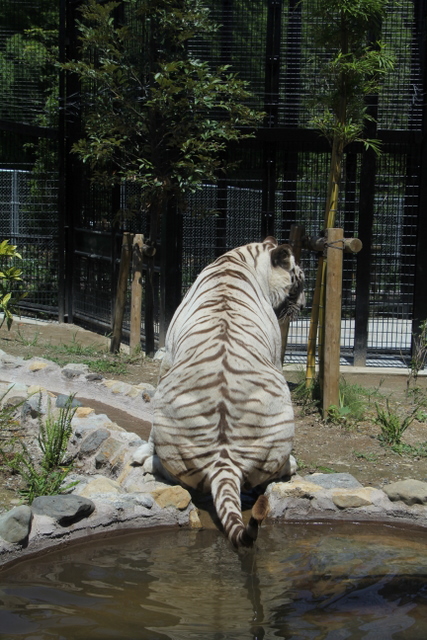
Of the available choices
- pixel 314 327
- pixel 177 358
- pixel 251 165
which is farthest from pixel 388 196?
pixel 177 358

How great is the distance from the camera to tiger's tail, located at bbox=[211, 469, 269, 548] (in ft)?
11.6

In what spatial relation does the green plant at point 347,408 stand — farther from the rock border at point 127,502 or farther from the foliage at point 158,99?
the foliage at point 158,99

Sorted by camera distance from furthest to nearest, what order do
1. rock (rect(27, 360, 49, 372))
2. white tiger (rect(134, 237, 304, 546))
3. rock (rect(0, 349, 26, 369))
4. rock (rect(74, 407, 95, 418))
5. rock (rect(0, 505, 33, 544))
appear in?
rock (rect(0, 349, 26, 369))
rock (rect(27, 360, 49, 372))
rock (rect(74, 407, 95, 418))
white tiger (rect(134, 237, 304, 546))
rock (rect(0, 505, 33, 544))

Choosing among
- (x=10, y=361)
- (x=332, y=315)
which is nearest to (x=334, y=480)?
(x=332, y=315)

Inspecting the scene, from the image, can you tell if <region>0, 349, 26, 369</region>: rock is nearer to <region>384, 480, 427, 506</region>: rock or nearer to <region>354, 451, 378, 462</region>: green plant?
<region>354, 451, 378, 462</region>: green plant

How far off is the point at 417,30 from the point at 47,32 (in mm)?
9813

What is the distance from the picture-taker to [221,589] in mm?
3949

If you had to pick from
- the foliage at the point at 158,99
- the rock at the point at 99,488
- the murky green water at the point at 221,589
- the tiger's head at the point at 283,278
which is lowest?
the murky green water at the point at 221,589

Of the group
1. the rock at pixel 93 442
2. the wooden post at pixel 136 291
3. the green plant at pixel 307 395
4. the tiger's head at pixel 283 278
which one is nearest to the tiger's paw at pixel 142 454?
the rock at pixel 93 442

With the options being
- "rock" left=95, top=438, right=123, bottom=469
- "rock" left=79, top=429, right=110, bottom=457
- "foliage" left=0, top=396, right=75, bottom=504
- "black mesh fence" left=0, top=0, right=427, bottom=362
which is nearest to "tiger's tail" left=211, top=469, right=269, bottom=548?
"foliage" left=0, top=396, right=75, bottom=504

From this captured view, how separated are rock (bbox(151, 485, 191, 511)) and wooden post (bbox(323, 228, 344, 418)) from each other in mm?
2267

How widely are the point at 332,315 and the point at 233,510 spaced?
9.76 feet

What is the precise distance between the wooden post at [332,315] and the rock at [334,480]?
1.52 m

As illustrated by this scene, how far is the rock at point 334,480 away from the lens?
5.16 metres
